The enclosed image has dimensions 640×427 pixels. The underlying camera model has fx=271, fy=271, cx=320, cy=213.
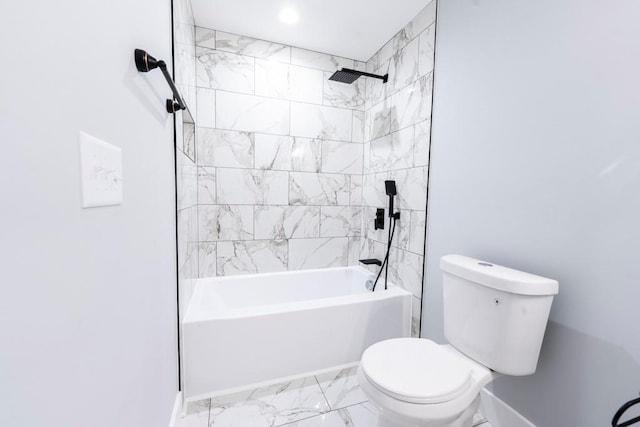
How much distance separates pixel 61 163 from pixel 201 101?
1.99 metres

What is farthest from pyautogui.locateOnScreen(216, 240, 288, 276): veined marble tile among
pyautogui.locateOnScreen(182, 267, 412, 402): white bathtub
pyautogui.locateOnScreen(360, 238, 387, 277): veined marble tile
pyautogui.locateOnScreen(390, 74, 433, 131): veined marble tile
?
pyautogui.locateOnScreen(390, 74, 433, 131): veined marble tile

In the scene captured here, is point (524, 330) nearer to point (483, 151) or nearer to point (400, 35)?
point (483, 151)

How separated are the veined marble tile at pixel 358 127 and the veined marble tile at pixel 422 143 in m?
0.80

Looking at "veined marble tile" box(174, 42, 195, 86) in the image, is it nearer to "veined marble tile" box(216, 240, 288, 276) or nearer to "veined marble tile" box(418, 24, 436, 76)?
"veined marble tile" box(216, 240, 288, 276)

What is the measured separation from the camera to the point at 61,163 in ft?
1.58

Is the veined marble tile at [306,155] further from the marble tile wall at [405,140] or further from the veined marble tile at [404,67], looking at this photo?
the veined marble tile at [404,67]

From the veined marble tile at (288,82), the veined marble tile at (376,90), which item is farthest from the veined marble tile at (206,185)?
the veined marble tile at (376,90)

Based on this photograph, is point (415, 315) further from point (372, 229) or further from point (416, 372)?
point (416, 372)

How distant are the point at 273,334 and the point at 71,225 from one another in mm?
1408

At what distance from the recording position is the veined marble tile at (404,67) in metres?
2.03

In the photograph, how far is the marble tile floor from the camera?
147 centimetres

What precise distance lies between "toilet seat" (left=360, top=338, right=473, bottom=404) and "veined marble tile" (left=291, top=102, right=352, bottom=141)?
191cm

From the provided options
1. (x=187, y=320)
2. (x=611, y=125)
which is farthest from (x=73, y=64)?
(x=611, y=125)

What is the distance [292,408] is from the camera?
61.8 inches
